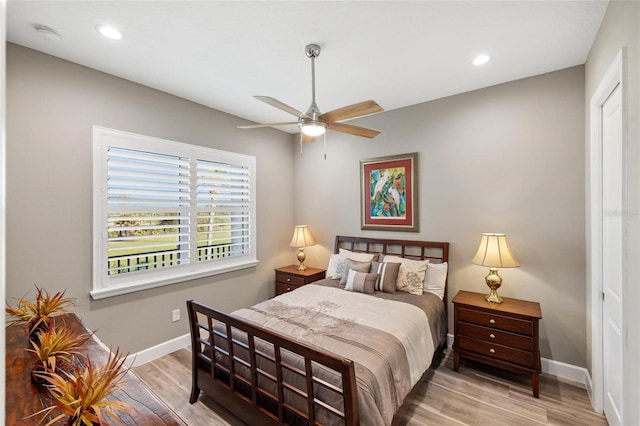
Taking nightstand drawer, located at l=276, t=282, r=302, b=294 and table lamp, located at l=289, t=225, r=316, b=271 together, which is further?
table lamp, located at l=289, t=225, r=316, b=271

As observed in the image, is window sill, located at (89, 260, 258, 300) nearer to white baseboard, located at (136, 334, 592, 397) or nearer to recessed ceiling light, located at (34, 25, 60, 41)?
white baseboard, located at (136, 334, 592, 397)

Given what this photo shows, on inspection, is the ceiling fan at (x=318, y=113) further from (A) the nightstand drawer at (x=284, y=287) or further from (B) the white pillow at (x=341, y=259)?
(A) the nightstand drawer at (x=284, y=287)

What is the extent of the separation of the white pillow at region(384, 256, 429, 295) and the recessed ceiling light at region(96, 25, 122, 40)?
3.31 m

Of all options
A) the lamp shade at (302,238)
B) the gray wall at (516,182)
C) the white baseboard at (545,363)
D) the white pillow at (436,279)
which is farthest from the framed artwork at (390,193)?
the white baseboard at (545,363)

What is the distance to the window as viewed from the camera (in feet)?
9.03

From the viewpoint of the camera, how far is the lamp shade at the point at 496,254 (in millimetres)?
2688

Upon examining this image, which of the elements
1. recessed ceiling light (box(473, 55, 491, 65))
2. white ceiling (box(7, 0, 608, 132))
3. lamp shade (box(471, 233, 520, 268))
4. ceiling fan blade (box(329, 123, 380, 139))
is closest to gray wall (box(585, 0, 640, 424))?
white ceiling (box(7, 0, 608, 132))

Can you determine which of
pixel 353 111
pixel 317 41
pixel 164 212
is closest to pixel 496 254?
pixel 353 111

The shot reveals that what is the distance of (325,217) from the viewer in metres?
4.42

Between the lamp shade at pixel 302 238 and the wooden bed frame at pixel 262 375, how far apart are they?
6.70 ft

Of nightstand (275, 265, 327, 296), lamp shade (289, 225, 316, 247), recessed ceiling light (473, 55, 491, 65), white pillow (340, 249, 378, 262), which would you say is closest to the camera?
recessed ceiling light (473, 55, 491, 65)

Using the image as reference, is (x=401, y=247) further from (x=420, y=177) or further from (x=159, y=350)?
(x=159, y=350)

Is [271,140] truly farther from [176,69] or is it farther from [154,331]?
[154,331]

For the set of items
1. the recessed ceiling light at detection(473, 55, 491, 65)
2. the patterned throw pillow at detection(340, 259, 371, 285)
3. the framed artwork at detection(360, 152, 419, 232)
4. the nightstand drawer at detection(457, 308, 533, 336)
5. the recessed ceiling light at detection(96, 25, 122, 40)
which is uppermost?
the recessed ceiling light at detection(96, 25, 122, 40)
